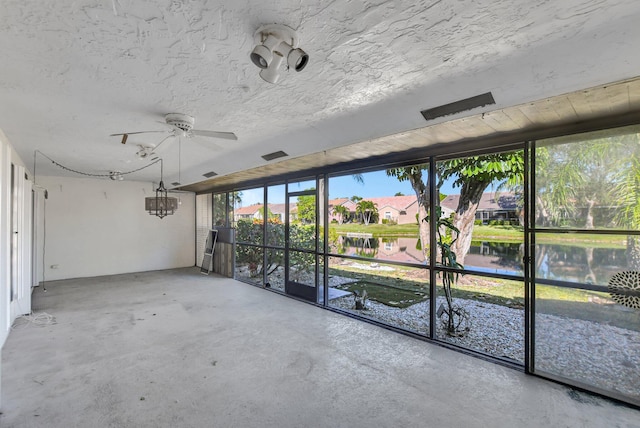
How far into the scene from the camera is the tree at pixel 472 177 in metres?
3.54

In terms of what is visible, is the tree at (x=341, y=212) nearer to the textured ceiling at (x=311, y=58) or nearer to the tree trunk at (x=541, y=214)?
the textured ceiling at (x=311, y=58)

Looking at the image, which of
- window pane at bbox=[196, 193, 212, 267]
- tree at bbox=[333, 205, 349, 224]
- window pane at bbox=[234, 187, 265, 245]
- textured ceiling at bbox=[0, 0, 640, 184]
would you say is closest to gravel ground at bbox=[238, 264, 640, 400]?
textured ceiling at bbox=[0, 0, 640, 184]

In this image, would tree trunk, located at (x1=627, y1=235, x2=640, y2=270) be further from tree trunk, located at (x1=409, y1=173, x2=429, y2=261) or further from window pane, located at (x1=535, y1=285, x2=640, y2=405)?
tree trunk, located at (x1=409, y1=173, x2=429, y2=261)

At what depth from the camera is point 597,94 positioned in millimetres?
2111

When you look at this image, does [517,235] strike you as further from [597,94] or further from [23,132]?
[23,132]

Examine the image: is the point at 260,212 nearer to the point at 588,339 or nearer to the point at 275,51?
the point at 275,51

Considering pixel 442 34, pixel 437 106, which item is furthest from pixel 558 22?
pixel 437 106

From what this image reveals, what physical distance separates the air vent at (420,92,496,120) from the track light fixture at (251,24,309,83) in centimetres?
145

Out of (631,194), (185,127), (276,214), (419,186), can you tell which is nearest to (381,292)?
(419,186)

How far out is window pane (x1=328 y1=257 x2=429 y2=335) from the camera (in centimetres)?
477

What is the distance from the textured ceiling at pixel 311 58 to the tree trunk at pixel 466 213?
1825mm

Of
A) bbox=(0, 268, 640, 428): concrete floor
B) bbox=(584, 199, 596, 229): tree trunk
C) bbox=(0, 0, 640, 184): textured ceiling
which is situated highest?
bbox=(0, 0, 640, 184): textured ceiling

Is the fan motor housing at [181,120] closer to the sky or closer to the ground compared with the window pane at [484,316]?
closer to the sky

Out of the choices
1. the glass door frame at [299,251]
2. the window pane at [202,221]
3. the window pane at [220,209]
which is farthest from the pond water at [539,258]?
the window pane at [202,221]
